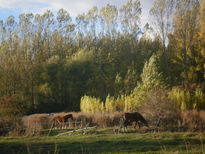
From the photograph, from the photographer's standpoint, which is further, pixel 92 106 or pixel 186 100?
pixel 92 106

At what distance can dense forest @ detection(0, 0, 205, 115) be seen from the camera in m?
35.8

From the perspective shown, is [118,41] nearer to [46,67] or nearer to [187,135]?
[46,67]

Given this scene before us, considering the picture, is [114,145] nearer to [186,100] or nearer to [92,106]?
Result: [186,100]

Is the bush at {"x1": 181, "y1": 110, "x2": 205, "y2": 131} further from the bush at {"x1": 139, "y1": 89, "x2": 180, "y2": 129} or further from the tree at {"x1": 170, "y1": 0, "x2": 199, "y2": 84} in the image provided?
the tree at {"x1": 170, "y1": 0, "x2": 199, "y2": 84}

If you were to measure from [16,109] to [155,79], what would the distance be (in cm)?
1261

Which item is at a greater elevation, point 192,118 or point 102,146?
point 192,118

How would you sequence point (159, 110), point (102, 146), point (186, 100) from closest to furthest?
A: point (102, 146)
point (159, 110)
point (186, 100)

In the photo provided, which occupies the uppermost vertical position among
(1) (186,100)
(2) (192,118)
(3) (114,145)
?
(1) (186,100)

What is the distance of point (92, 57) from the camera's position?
4100cm

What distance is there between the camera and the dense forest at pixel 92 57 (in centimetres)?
3581

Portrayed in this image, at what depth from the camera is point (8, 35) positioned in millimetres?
40312

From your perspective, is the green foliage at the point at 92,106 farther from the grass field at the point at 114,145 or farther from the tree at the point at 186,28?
the tree at the point at 186,28

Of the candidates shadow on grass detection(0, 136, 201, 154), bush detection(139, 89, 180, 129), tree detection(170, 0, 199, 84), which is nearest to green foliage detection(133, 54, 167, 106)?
bush detection(139, 89, 180, 129)

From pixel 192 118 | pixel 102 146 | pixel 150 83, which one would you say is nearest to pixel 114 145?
pixel 102 146
